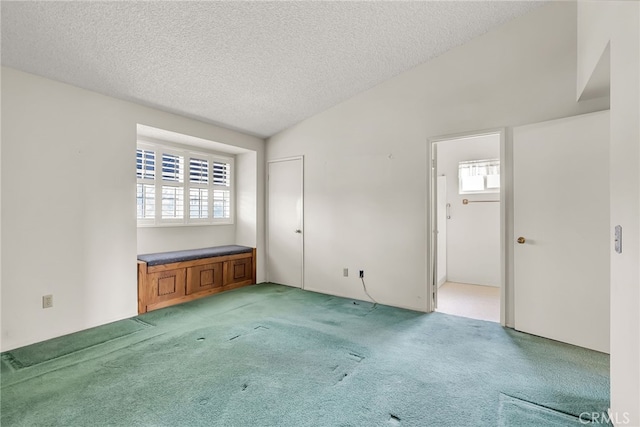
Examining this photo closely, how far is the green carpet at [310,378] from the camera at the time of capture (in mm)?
1813

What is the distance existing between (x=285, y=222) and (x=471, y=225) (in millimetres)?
3239

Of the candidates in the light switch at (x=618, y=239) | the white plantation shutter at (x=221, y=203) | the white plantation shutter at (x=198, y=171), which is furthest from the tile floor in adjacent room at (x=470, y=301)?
the white plantation shutter at (x=198, y=171)

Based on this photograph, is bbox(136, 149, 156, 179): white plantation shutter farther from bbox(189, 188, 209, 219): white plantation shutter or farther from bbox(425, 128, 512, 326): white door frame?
bbox(425, 128, 512, 326): white door frame

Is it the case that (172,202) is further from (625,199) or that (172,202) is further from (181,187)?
(625,199)

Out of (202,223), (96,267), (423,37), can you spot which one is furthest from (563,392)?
(202,223)

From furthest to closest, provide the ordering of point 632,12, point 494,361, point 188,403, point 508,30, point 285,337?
point 508,30, point 285,337, point 494,361, point 188,403, point 632,12

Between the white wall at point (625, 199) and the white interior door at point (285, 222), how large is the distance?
12.1 ft

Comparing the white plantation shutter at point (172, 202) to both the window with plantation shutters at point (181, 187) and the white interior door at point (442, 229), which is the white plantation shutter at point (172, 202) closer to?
the window with plantation shutters at point (181, 187)

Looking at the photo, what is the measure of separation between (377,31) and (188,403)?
138 inches

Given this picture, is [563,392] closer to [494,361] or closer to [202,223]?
[494,361]

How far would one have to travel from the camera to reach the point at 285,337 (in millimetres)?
2926

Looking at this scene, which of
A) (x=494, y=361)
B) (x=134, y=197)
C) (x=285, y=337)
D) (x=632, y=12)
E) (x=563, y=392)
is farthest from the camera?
(x=134, y=197)

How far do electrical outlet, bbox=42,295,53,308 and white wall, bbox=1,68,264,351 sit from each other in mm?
36

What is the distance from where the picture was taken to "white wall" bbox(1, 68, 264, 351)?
2.69m
